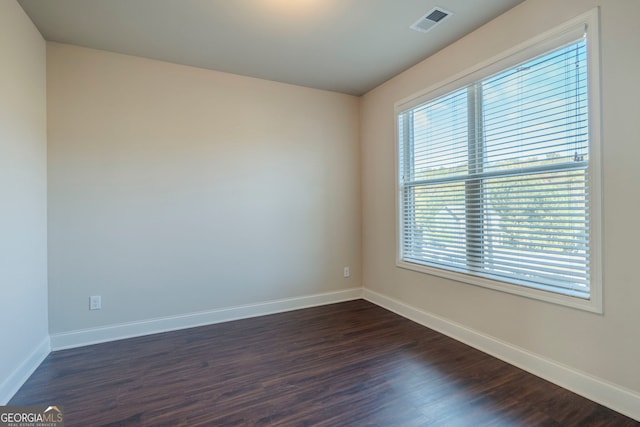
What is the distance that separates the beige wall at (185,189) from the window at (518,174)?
1.21m

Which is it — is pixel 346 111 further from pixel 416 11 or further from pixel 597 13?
pixel 597 13

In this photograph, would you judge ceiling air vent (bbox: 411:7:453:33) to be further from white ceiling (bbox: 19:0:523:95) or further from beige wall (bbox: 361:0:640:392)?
beige wall (bbox: 361:0:640:392)

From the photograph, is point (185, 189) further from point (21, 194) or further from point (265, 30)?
point (265, 30)

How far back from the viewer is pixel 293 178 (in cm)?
369

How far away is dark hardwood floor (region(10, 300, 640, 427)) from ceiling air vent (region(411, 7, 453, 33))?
2.71 m

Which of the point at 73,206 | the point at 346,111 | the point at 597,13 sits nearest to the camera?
the point at 597,13

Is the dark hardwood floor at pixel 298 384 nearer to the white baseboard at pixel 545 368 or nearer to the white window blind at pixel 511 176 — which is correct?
the white baseboard at pixel 545 368

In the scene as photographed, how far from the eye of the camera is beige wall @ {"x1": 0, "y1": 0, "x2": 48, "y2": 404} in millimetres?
1917

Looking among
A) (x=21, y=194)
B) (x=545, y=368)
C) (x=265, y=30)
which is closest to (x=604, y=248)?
(x=545, y=368)

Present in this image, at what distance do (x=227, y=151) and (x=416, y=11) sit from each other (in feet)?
7.23

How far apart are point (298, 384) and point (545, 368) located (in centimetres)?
173

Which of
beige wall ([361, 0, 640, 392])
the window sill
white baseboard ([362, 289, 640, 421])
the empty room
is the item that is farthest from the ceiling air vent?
white baseboard ([362, 289, 640, 421])

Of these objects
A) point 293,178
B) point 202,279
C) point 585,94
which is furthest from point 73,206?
point 585,94

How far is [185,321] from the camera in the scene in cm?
312
